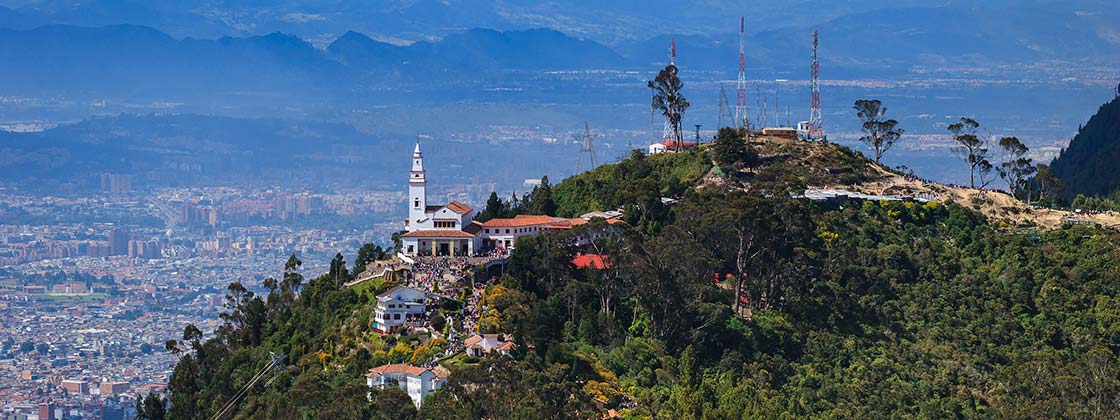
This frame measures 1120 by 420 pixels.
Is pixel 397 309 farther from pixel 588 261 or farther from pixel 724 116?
pixel 724 116

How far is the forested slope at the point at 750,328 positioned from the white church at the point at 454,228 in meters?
3.29

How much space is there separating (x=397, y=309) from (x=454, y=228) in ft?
31.5

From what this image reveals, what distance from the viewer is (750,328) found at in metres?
71.3

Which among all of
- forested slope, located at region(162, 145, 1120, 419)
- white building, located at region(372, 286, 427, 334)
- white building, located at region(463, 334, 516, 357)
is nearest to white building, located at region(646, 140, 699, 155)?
forested slope, located at region(162, 145, 1120, 419)

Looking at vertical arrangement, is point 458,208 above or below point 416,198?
→ below

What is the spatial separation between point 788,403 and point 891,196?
77.7 feet

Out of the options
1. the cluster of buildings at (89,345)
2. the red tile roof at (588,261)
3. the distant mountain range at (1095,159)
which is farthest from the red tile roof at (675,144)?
the cluster of buildings at (89,345)

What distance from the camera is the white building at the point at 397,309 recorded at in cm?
7012

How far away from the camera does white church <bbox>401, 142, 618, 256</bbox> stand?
7875 cm

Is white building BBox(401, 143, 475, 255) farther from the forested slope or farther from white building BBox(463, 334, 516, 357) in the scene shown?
white building BBox(463, 334, 516, 357)

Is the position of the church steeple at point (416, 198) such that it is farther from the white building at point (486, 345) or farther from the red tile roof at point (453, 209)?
the white building at point (486, 345)

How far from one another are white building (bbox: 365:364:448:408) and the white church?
14780 millimetres

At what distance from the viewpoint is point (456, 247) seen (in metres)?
78.6

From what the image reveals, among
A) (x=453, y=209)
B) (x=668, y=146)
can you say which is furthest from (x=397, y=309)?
(x=668, y=146)
